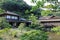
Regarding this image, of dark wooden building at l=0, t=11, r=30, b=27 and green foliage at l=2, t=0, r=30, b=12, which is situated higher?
green foliage at l=2, t=0, r=30, b=12

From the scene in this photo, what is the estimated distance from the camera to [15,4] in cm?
1655

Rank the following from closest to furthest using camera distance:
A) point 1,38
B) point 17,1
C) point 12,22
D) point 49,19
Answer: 1. point 1,38
2. point 49,19
3. point 12,22
4. point 17,1

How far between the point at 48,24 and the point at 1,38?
17.2ft

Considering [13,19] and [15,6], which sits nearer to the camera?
[13,19]

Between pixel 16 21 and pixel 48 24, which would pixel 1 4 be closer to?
pixel 16 21

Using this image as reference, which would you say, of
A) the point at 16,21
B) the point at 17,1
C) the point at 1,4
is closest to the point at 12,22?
the point at 16,21

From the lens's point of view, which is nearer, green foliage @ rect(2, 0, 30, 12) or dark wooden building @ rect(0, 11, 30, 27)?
dark wooden building @ rect(0, 11, 30, 27)

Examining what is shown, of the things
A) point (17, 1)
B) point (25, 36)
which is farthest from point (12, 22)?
point (25, 36)

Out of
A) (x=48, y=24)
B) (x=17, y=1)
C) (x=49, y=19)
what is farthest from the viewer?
(x=17, y=1)

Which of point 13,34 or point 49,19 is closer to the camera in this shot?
point 13,34

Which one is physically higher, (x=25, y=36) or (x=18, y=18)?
(x=25, y=36)

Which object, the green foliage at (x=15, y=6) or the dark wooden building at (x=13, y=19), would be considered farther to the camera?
the green foliage at (x=15, y=6)

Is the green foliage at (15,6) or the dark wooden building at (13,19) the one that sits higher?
the green foliage at (15,6)

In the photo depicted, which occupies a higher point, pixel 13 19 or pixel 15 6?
pixel 15 6
